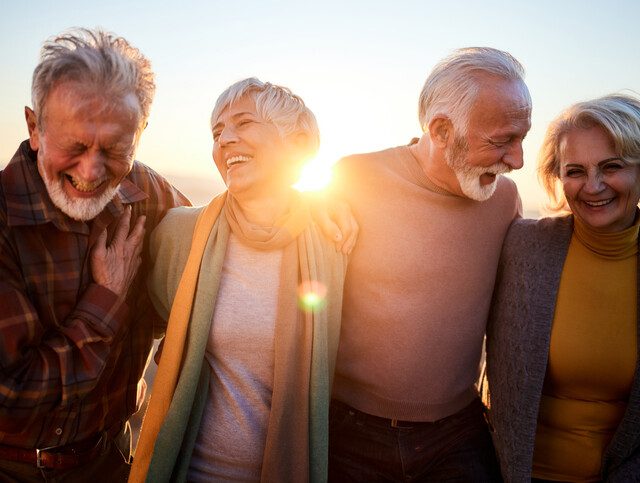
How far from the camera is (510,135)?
96.3 inches

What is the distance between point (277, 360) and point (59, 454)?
995 millimetres

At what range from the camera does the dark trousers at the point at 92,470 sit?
6.70 ft

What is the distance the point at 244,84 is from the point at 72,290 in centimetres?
115

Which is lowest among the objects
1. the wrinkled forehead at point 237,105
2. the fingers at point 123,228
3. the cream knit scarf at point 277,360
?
the cream knit scarf at point 277,360

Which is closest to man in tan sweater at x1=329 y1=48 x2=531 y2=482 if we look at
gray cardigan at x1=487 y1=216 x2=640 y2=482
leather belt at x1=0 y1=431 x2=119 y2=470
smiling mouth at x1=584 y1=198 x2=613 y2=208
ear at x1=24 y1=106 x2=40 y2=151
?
gray cardigan at x1=487 y1=216 x2=640 y2=482

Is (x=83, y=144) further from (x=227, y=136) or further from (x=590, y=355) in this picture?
(x=590, y=355)

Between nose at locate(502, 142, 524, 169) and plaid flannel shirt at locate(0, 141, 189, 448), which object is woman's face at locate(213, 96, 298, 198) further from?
nose at locate(502, 142, 524, 169)

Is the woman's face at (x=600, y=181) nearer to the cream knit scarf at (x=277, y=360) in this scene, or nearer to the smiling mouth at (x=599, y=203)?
the smiling mouth at (x=599, y=203)

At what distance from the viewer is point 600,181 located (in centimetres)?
226

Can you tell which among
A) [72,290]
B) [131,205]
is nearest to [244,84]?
[131,205]

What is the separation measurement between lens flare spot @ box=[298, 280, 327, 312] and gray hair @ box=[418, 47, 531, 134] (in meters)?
1.08

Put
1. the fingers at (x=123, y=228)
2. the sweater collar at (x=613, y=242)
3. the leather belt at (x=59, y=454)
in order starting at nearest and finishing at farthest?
the leather belt at (x=59, y=454) → the fingers at (x=123, y=228) → the sweater collar at (x=613, y=242)

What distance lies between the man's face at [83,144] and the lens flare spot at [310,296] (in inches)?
36.4

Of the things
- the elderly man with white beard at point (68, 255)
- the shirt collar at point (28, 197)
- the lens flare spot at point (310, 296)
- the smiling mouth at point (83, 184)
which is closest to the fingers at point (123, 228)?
the elderly man with white beard at point (68, 255)
